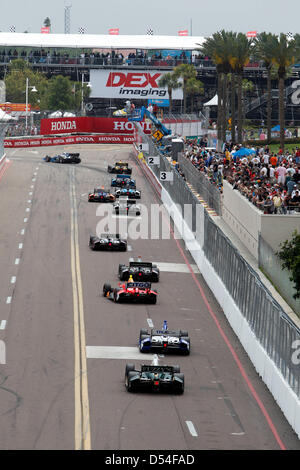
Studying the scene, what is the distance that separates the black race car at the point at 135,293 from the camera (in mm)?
35750

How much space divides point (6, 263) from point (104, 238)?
565 cm

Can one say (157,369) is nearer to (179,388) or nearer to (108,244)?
(179,388)

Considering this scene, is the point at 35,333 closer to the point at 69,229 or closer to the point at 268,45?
the point at 69,229

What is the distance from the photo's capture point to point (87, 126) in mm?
103000

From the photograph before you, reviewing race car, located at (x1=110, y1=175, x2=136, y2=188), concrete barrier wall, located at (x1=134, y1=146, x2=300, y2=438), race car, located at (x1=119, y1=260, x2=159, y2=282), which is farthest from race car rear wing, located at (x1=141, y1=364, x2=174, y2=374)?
race car, located at (x1=110, y1=175, x2=136, y2=188)

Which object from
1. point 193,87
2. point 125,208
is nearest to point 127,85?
point 193,87

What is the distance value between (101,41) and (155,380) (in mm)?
137857

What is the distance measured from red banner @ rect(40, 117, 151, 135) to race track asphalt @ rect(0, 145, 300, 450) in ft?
163

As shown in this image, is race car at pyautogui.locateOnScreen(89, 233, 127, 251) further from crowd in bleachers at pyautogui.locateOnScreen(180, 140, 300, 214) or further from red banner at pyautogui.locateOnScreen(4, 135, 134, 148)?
red banner at pyautogui.locateOnScreen(4, 135, 134, 148)

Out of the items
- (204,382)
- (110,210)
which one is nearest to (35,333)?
(204,382)

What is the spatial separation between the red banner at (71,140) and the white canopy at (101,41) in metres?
53.0

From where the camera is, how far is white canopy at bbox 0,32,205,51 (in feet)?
506

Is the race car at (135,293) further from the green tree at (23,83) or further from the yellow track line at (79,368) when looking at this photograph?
the green tree at (23,83)

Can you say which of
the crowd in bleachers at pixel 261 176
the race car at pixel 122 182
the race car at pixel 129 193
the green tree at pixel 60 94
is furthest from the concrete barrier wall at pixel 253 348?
the green tree at pixel 60 94
